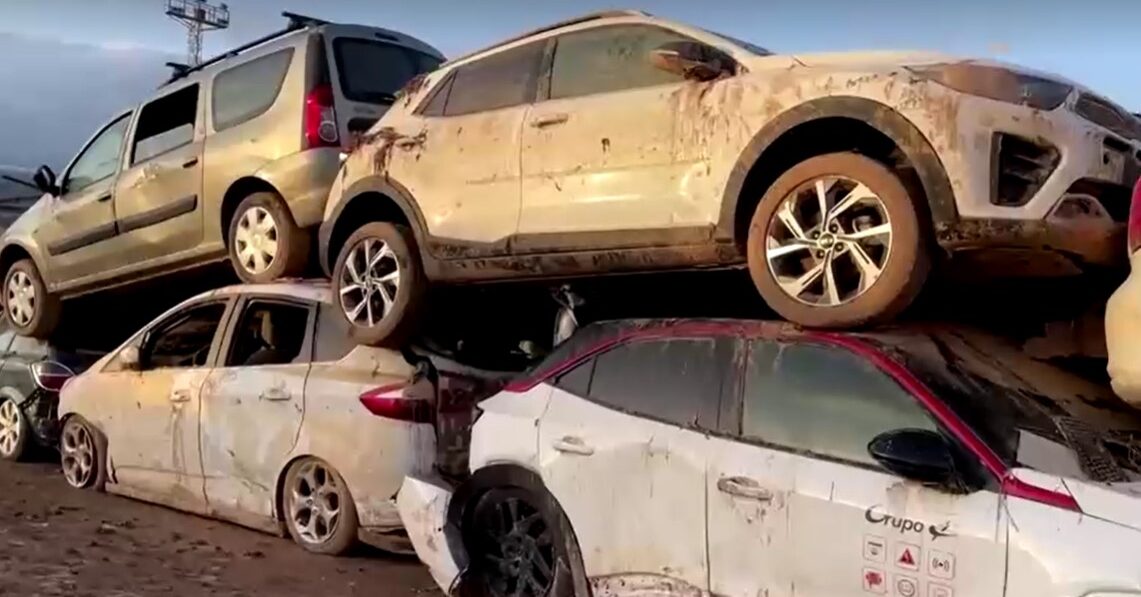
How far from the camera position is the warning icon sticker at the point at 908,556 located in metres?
4.28

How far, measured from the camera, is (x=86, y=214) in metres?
10.2

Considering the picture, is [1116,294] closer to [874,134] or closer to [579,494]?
[874,134]

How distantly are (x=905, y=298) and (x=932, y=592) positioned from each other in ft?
4.31

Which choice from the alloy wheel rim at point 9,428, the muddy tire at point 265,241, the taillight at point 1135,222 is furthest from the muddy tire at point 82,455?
the taillight at point 1135,222

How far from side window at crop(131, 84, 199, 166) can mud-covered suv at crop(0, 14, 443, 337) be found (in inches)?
0.5

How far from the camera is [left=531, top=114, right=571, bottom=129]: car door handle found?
6535 mm

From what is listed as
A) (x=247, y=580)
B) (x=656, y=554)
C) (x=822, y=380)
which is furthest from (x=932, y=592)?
(x=247, y=580)

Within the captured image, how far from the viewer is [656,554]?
5.18 m

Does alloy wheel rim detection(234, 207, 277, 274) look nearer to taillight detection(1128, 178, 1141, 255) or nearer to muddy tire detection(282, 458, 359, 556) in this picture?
muddy tire detection(282, 458, 359, 556)

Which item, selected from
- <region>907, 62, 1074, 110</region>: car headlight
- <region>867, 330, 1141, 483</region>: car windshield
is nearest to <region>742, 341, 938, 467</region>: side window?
<region>867, 330, 1141, 483</region>: car windshield

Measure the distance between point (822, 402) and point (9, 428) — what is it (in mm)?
7968

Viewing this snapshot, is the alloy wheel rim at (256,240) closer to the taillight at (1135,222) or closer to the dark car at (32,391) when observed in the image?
the dark car at (32,391)

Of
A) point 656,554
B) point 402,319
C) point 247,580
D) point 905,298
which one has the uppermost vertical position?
point 905,298

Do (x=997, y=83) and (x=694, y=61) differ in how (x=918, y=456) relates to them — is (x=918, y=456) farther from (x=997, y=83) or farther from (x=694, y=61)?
(x=694, y=61)
